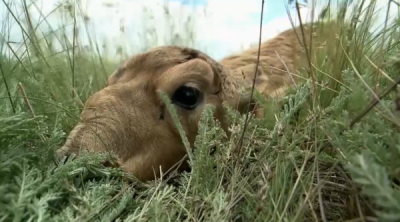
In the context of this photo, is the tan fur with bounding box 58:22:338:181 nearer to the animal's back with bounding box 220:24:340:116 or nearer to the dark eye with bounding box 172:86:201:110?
the dark eye with bounding box 172:86:201:110

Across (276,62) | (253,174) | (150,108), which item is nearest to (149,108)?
(150,108)

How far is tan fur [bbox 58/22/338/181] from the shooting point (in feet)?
7.80

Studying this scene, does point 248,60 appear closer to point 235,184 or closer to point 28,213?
point 235,184

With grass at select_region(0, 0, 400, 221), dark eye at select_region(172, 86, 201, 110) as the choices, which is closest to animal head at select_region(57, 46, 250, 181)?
dark eye at select_region(172, 86, 201, 110)

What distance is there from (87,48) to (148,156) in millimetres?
2145

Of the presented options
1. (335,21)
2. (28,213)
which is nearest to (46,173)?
(28,213)

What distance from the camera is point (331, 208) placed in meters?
1.74

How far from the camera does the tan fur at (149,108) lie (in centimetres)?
238

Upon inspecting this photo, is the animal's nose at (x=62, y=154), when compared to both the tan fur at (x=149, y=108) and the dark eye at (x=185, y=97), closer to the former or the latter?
the tan fur at (x=149, y=108)

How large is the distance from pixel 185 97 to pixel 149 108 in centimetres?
21

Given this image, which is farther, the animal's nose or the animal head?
the animal head

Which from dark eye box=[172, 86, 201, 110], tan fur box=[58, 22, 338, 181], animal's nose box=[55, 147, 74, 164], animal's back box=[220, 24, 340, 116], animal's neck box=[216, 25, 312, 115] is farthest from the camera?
animal's back box=[220, 24, 340, 116]

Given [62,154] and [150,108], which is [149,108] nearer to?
[150,108]

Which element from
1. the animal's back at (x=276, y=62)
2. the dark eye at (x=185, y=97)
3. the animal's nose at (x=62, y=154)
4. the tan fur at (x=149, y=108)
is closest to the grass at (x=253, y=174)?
the animal's nose at (x=62, y=154)
